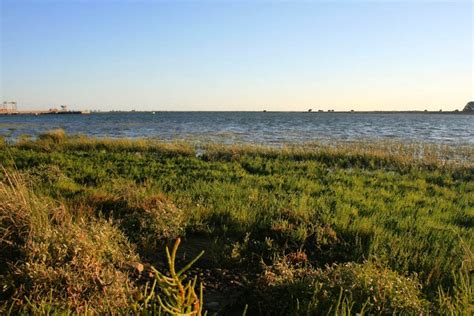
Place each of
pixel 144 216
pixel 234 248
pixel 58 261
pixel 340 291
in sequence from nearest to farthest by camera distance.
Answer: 1. pixel 340 291
2. pixel 58 261
3. pixel 234 248
4. pixel 144 216

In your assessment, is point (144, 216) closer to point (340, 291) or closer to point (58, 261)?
point (58, 261)

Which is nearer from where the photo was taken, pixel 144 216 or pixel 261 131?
pixel 144 216

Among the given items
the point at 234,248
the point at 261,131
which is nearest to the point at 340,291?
the point at 234,248

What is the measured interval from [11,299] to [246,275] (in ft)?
8.57

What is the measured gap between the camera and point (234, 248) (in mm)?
5551

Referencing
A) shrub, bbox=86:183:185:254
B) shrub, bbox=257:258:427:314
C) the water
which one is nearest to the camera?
shrub, bbox=257:258:427:314

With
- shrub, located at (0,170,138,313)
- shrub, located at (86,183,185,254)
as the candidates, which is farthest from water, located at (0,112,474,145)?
shrub, located at (0,170,138,313)

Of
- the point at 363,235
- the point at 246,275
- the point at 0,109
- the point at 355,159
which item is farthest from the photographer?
the point at 0,109

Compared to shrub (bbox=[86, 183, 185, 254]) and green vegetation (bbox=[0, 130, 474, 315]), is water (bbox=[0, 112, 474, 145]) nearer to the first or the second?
green vegetation (bbox=[0, 130, 474, 315])

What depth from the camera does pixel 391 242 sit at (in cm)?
A: 587

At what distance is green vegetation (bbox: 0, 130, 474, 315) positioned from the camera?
3.91 meters

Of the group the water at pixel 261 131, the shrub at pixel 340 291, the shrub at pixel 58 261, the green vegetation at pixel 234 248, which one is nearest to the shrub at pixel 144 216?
the green vegetation at pixel 234 248

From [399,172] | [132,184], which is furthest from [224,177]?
[399,172]

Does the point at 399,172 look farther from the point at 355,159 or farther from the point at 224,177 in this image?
the point at 224,177
